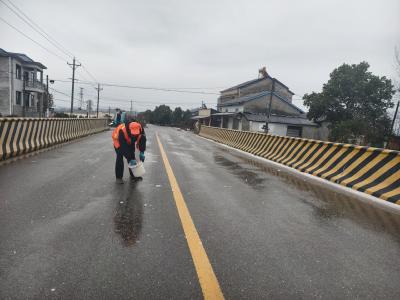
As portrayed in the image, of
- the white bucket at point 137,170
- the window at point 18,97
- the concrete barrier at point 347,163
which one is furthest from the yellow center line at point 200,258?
the window at point 18,97

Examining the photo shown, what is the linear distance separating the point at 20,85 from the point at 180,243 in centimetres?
4805

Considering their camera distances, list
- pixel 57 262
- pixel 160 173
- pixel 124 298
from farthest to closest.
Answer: pixel 160 173
pixel 57 262
pixel 124 298

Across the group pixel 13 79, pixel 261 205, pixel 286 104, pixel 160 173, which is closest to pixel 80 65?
pixel 13 79

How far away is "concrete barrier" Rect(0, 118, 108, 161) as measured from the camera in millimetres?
9109

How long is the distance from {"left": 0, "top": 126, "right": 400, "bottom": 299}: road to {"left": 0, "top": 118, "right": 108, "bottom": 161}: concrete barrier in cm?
341

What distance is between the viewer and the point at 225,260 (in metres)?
3.10

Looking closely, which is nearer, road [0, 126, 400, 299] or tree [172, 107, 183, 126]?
road [0, 126, 400, 299]

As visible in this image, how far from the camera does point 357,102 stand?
113 feet

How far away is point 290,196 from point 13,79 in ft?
147

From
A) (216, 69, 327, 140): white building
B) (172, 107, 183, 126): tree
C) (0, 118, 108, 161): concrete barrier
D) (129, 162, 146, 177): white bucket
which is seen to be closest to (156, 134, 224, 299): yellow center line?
(129, 162, 146, 177): white bucket

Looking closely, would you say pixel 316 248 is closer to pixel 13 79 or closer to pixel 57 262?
pixel 57 262

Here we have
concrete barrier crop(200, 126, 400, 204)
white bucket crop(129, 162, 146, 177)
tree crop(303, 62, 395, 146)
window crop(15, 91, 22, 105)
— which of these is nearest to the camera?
concrete barrier crop(200, 126, 400, 204)

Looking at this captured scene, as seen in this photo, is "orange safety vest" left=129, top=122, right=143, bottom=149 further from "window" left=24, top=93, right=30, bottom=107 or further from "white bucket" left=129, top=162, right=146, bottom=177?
"window" left=24, top=93, right=30, bottom=107

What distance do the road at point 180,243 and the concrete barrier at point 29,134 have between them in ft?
11.2
